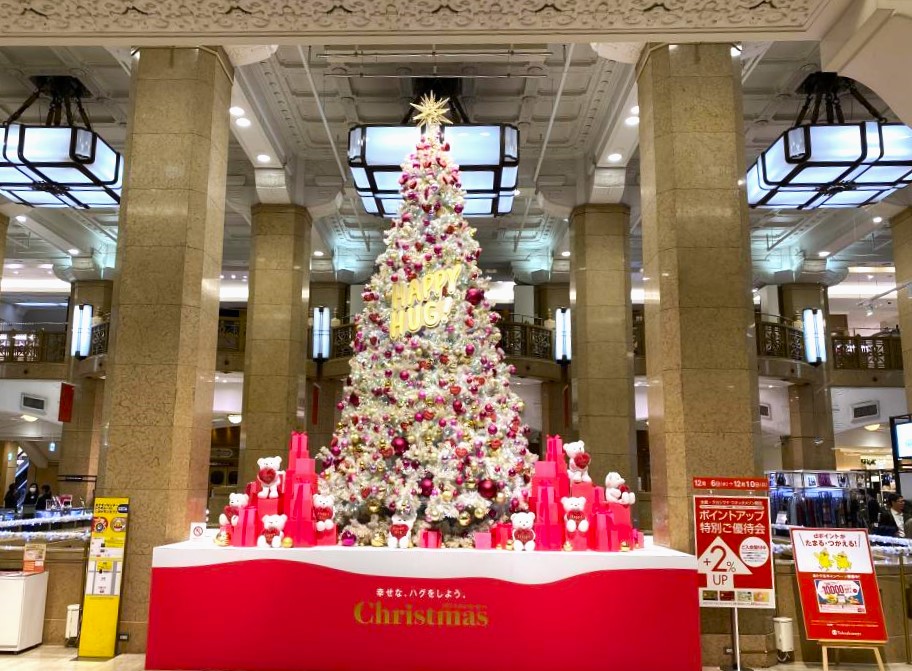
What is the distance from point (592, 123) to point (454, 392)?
259 inches

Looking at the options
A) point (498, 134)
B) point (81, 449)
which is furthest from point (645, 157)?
point (81, 449)

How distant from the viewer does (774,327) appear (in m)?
17.9

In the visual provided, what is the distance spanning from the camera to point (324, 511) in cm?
582

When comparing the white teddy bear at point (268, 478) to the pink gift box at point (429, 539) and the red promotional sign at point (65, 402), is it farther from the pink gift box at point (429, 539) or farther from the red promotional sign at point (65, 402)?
the red promotional sign at point (65, 402)

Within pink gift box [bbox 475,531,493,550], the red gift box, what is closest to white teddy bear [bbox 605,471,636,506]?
pink gift box [bbox 475,531,493,550]

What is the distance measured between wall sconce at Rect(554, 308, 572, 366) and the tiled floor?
12.4 m

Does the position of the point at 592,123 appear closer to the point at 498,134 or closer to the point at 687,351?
the point at 498,134

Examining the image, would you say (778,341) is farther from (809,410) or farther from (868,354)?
(868,354)

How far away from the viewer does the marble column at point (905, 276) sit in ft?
38.1

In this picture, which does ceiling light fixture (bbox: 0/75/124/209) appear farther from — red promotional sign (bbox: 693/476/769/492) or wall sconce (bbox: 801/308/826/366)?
wall sconce (bbox: 801/308/826/366)

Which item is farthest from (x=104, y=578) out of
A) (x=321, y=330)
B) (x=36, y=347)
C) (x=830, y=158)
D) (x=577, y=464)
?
(x=36, y=347)

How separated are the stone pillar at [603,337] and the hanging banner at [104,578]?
7.19m

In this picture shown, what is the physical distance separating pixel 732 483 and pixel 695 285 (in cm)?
170

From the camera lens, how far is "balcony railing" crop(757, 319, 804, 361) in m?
17.7
